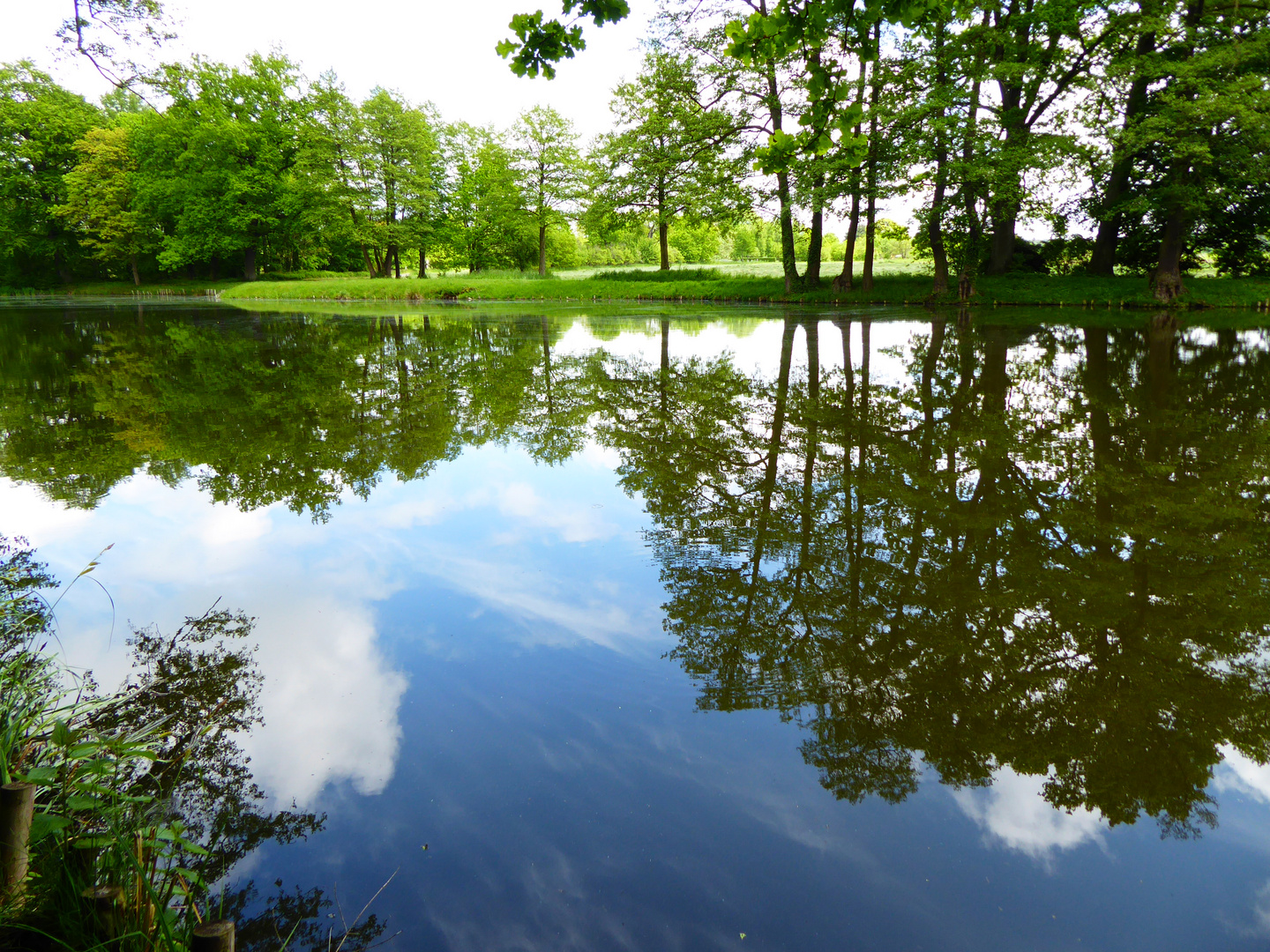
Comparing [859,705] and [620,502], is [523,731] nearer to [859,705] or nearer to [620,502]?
[859,705]

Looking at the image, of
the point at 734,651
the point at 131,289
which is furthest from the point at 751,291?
the point at 131,289

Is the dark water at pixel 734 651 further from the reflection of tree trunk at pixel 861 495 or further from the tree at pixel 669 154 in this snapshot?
the tree at pixel 669 154

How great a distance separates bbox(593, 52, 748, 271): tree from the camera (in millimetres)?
27344

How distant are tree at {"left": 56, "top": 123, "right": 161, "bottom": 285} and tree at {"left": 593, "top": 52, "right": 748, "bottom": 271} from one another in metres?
31.6

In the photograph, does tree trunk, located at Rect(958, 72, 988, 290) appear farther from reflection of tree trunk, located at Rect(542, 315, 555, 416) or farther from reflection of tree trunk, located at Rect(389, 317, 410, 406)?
reflection of tree trunk, located at Rect(389, 317, 410, 406)

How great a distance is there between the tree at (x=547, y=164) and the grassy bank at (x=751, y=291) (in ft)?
28.7

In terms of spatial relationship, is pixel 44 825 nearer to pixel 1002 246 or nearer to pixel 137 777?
pixel 137 777

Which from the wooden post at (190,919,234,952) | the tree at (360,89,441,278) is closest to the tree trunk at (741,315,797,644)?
the wooden post at (190,919,234,952)

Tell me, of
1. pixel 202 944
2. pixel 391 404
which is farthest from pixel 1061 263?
pixel 202 944

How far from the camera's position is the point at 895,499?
4820mm

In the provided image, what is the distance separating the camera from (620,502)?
5062mm

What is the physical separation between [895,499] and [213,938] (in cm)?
443

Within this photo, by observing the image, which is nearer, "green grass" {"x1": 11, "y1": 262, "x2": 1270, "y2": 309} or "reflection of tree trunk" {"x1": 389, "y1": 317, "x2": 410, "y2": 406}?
"reflection of tree trunk" {"x1": 389, "y1": 317, "x2": 410, "y2": 406}

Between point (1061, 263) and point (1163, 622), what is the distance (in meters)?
30.7
